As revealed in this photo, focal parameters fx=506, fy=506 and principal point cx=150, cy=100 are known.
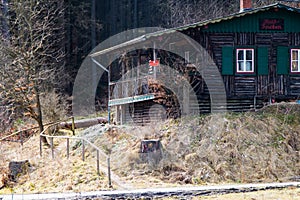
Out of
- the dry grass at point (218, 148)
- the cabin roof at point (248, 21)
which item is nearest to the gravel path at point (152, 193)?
the dry grass at point (218, 148)

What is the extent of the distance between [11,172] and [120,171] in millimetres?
4040

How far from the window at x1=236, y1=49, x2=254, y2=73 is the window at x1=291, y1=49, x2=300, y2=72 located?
6.07ft

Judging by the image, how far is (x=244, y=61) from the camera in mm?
22250

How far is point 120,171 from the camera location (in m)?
16.4

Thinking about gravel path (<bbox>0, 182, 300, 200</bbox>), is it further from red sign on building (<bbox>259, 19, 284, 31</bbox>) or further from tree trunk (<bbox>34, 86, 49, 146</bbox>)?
red sign on building (<bbox>259, 19, 284, 31</bbox>)

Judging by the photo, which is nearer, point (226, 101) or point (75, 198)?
point (75, 198)

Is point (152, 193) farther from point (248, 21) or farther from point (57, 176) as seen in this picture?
point (248, 21)

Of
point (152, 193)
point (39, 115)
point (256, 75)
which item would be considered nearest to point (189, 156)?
point (152, 193)

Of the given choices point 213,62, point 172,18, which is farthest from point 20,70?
point 172,18

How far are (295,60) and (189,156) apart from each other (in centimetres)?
849

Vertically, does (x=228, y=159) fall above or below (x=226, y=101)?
below

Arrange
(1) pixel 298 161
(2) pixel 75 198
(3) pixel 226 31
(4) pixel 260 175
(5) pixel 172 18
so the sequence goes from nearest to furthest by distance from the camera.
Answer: (2) pixel 75 198 < (4) pixel 260 175 < (1) pixel 298 161 < (3) pixel 226 31 < (5) pixel 172 18

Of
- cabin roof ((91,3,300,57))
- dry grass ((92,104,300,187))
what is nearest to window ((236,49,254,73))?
cabin roof ((91,3,300,57))

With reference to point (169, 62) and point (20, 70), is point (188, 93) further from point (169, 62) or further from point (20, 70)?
point (20, 70)
